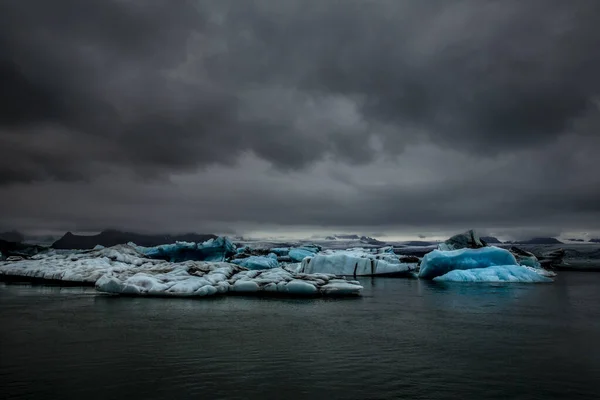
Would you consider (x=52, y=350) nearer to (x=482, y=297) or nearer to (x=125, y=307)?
(x=125, y=307)

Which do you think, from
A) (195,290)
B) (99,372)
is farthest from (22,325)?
A: (195,290)

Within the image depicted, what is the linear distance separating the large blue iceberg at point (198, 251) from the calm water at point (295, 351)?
24.6 metres

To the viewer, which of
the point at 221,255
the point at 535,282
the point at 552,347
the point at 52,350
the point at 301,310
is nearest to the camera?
the point at 52,350

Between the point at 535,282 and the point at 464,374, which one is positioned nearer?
the point at 464,374

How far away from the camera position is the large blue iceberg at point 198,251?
1593 inches

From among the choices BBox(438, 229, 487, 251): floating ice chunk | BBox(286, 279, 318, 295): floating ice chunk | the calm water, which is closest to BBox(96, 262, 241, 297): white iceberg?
the calm water

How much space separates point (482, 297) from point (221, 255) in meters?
27.9

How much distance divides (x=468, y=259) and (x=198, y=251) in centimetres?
2573

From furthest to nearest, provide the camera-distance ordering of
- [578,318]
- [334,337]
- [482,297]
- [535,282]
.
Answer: [535,282], [482,297], [578,318], [334,337]

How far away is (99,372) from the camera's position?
23.6 ft

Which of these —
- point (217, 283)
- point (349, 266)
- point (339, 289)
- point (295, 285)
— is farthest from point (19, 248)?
point (339, 289)

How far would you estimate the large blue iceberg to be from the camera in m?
40.5

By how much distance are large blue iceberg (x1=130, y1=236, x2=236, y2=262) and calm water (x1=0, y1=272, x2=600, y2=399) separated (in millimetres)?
24551

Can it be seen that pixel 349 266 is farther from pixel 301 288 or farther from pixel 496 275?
pixel 301 288
